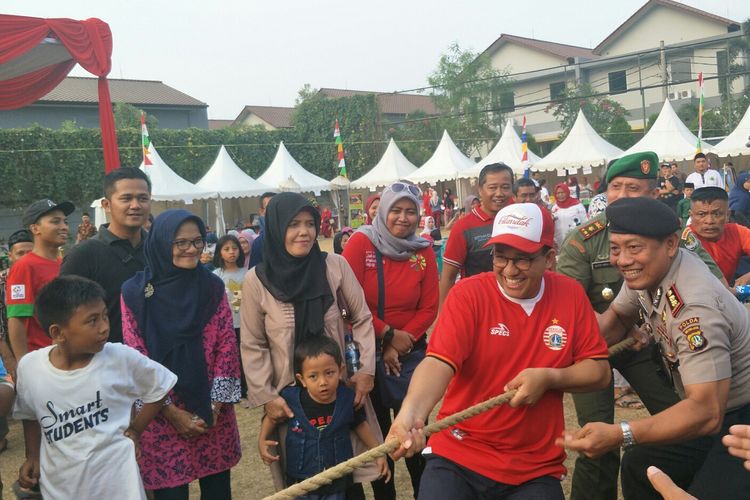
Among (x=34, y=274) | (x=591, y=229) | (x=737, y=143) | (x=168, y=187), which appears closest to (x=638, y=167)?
(x=591, y=229)

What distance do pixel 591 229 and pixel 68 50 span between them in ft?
25.6

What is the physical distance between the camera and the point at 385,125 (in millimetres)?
38406

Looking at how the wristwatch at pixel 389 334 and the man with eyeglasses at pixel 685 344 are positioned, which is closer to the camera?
the man with eyeglasses at pixel 685 344

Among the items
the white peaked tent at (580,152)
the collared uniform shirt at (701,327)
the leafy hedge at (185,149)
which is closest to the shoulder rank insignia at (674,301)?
the collared uniform shirt at (701,327)

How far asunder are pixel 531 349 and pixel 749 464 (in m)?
0.82

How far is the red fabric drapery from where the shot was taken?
819 cm

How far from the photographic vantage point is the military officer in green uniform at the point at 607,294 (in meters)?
3.60

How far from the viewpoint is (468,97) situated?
39.4 meters

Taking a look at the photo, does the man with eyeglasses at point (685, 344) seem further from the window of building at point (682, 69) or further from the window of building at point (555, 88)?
the window of building at point (555, 88)

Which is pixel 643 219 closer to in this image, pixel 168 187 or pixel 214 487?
pixel 214 487

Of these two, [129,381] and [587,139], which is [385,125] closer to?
[587,139]

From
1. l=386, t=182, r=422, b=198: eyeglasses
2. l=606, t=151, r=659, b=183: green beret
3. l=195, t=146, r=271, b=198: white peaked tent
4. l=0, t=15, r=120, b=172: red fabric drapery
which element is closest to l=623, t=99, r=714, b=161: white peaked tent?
l=195, t=146, r=271, b=198: white peaked tent

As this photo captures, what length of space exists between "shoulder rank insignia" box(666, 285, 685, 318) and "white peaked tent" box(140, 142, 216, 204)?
702 inches

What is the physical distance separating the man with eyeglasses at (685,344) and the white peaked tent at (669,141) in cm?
1733
